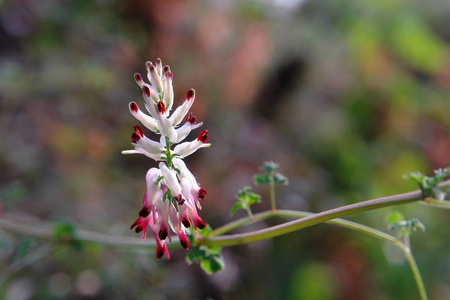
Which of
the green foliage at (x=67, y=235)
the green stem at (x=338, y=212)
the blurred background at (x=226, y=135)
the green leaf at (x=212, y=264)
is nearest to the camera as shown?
the green stem at (x=338, y=212)

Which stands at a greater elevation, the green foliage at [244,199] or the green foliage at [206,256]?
the green foliage at [244,199]

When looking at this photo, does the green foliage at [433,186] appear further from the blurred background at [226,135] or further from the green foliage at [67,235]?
the blurred background at [226,135]

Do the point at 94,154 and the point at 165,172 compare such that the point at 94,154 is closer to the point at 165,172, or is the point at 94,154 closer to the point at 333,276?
the point at 333,276

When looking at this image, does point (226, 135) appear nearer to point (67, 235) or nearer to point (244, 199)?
point (67, 235)

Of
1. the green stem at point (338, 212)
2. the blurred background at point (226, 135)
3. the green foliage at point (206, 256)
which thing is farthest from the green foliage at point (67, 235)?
the green stem at point (338, 212)

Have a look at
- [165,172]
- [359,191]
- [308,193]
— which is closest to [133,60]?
[308,193]

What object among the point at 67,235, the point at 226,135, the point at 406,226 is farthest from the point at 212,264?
the point at 226,135

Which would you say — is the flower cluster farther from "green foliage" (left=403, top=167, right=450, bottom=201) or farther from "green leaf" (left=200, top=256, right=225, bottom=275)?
"green foliage" (left=403, top=167, right=450, bottom=201)
